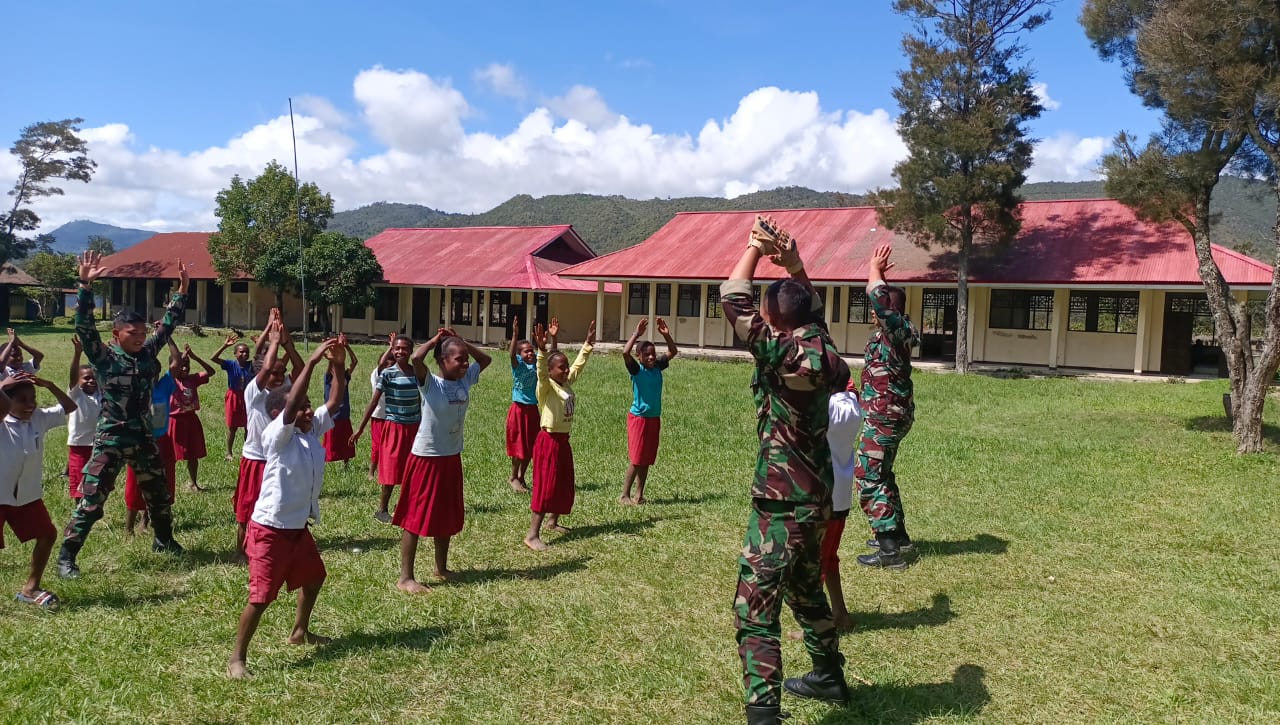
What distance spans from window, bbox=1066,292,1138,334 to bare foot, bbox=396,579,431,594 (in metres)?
21.2

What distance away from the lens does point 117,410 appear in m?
5.92

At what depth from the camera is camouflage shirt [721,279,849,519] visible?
3.62m

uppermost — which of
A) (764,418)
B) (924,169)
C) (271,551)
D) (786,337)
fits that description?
(924,169)

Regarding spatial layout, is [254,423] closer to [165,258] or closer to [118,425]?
[118,425]

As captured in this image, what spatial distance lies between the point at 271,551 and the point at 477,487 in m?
4.62

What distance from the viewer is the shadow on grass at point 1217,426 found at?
1316 cm

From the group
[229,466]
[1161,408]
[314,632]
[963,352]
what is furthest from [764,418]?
[963,352]

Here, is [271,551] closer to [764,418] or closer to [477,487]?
[764,418]

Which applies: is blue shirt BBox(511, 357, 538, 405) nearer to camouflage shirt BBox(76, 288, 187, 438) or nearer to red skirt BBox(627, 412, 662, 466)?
red skirt BBox(627, 412, 662, 466)

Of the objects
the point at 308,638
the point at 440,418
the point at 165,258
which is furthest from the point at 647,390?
the point at 165,258

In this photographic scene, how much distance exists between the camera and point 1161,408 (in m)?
15.9

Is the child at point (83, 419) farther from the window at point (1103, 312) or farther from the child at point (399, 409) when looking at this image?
the window at point (1103, 312)

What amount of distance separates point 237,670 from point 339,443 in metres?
4.96

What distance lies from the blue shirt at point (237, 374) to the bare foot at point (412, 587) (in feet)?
13.3
